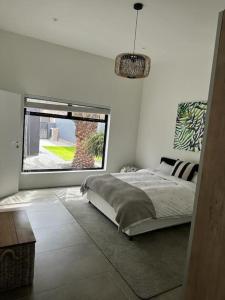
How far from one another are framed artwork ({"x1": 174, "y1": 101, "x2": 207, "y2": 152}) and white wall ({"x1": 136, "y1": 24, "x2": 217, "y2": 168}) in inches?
4.5

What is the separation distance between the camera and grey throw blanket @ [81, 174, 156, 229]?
2.71 meters

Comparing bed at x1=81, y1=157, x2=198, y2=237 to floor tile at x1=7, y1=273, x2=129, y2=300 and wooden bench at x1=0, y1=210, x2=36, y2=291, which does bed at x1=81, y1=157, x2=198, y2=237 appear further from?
wooden bench at x1=0, y1=210, x2=36, y2=291

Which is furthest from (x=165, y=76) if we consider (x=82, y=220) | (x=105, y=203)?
(x=82, y=220)

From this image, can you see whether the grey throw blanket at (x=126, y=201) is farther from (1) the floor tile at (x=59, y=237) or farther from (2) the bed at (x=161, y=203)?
(1) the floor tile at (x=59, y=237)

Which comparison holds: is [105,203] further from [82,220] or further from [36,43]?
[36,43]

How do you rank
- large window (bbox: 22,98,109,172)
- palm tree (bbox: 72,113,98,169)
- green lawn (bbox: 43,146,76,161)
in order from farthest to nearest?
palm tree (bbox: 72,113,98,169), green lawn (bbox: 43,146,76,161), large window (bbox: 22,98,109,172)

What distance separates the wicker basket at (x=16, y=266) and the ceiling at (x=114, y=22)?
9.61 feet

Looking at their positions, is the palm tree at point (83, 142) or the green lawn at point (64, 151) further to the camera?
the palm tree at point (83, 142)

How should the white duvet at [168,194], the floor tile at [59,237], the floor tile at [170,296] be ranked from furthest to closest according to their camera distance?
the white duvet at [168,194] → the floor tile at [59,237] → the floor tile at [170,296]

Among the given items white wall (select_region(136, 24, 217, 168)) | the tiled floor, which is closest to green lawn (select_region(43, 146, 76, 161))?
white wall (select_region(136, 24, 217, 168))

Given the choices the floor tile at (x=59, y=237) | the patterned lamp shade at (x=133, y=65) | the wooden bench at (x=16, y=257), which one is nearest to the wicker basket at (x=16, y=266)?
the wooden bench at (x=16, y=257)

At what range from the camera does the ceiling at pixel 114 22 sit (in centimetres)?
281

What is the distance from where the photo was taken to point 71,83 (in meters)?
4.64

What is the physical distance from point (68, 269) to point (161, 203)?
1.42 metres
